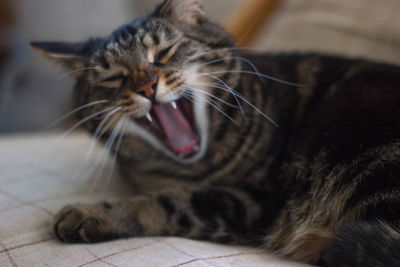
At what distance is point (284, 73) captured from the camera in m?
1.03

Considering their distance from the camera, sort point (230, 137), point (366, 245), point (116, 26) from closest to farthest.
A: point (366, 245) < point (230, 137) < point (116, 26)

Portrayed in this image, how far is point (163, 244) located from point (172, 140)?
0.31 metres

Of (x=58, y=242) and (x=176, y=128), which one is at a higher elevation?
(x=176, y=128)

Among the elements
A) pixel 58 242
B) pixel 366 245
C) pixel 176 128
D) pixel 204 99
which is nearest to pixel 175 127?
pixel 176 128

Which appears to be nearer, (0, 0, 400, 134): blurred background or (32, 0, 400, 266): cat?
(32, 0, 400, 266): cat

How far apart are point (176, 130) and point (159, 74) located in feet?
0.57

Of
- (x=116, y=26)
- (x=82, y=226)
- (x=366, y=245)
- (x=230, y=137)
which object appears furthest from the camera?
(x=116, y=26)

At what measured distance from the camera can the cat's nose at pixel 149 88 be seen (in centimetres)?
82

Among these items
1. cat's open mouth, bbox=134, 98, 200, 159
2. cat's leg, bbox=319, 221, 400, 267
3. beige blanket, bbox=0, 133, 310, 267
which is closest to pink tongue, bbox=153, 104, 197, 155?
cat's open mouth, bbox=134, 98, 200, 159

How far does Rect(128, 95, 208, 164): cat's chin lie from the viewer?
94cm

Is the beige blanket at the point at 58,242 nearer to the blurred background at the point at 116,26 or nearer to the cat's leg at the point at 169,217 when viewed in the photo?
the cat's leg at the point at 169,217

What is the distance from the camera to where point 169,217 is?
31.9 inches

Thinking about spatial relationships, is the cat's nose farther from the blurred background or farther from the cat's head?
the blurred background

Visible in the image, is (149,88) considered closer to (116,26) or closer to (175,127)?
(175,127)
